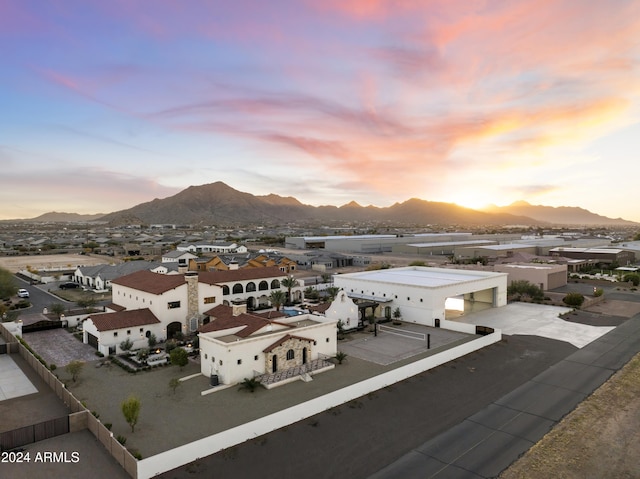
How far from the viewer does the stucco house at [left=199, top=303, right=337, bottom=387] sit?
1096 inches

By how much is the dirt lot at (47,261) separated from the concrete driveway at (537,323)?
3346 inches

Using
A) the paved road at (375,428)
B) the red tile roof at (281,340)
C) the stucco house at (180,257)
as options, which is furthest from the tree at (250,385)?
the stucco house at (180,257)

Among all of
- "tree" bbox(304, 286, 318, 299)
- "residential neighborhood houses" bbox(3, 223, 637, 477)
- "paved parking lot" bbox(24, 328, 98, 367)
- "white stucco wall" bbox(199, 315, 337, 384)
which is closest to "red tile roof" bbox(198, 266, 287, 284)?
"residential neighborhood houses" bbox(3, 223, 637, 477)

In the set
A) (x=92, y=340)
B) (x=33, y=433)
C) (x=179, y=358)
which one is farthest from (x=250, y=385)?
(x=92, y=340)

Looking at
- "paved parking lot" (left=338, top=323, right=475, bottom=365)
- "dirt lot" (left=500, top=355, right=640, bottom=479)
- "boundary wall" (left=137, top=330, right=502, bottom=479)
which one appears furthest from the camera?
"paved parking lot" (left=338, top=323, right=475, bottom=365)

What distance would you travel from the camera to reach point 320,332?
107ft

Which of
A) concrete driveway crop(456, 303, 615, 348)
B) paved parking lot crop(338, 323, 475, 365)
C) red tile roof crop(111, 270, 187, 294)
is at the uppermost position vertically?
red tile roof crop(111, 270, 187, 294)

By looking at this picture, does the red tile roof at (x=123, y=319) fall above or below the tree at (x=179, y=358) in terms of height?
above

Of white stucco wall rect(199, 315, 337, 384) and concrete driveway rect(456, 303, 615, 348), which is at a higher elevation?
white stucco wall rect(199, 315, 337, 384)

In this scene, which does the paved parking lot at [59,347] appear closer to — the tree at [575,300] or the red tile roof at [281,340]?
the red tile roof at [281,340]

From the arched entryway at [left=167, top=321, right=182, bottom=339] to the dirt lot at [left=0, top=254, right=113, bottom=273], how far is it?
217ft

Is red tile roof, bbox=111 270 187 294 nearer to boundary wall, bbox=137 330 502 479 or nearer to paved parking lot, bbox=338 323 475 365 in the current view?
paved parking lot, bbox=338 323 475 365

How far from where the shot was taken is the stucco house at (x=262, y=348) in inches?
1096

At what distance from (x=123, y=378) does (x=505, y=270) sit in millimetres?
58835
